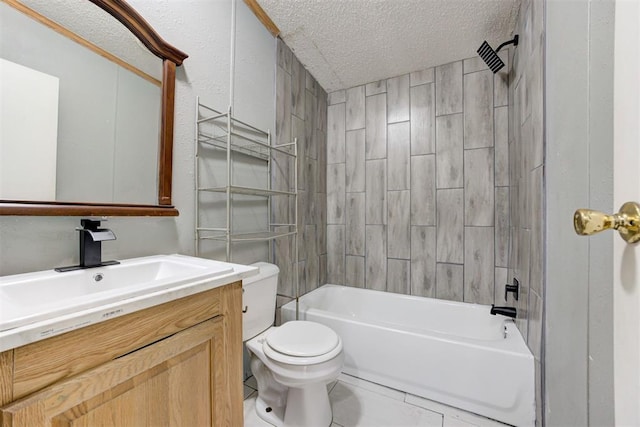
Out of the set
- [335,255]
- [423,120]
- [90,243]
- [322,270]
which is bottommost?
[322,270]

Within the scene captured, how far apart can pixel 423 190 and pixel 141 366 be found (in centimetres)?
222

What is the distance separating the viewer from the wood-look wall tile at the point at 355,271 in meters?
2.58

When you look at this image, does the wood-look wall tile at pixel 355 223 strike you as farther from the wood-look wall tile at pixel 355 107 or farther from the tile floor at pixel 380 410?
the tile floor at pixel 380 410

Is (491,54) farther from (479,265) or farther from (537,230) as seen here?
(479,265)

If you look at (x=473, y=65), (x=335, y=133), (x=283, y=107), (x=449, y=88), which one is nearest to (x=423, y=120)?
(x=449, y=88)

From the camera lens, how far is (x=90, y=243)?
934mm

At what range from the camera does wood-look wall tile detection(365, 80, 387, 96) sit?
2504mm

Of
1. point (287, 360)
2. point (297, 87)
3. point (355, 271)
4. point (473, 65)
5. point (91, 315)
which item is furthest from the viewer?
point (355, 271)

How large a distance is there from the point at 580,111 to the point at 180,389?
4.59 feet

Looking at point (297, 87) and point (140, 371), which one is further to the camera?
point (297, 87)

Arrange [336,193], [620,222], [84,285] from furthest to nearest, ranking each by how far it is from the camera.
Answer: [336,193], [84,285], [620,222]

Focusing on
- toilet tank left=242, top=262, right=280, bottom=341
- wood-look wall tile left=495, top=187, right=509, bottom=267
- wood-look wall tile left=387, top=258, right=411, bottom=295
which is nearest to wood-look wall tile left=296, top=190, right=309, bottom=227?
toilet tank left=242, top=262, right=280, bottom=341

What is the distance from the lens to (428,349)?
5.09ft

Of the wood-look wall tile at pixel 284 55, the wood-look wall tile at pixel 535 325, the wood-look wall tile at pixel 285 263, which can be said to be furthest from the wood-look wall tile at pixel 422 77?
the wood-look wall tile at pixel 535 325
